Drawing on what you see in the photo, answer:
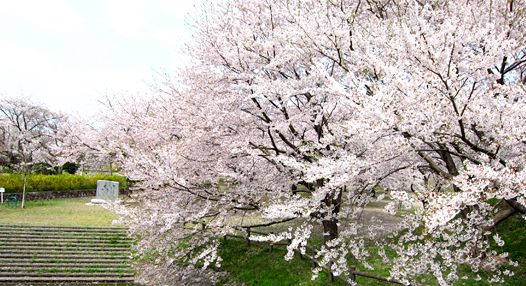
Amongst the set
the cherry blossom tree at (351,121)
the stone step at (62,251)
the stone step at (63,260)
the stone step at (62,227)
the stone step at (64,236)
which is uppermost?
the cherry blossom tree at (351,121)

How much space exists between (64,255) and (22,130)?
67.6 feet

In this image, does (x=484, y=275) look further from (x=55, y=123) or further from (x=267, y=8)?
(x=55, y=123)

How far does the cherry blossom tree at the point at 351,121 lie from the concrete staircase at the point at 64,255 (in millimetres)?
3139

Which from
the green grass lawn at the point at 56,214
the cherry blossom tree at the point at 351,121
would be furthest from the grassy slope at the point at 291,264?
the green grass lawn at the point at 56,214

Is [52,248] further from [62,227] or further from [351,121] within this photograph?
[351,121]

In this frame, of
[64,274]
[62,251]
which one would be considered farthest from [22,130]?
[64,274]

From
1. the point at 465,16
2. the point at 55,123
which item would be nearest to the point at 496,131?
the point at 465,16

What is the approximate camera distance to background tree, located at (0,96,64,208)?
85.4 ft

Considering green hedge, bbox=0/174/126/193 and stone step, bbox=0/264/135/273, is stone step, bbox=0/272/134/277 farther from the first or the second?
green hedge, bbox=0/174/126/193

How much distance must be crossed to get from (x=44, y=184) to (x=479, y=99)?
2597 centimetres

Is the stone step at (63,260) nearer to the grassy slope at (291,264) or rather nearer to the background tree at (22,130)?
the grassy slope at (291,264)

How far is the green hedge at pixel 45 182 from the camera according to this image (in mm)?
20656

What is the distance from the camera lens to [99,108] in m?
23.6

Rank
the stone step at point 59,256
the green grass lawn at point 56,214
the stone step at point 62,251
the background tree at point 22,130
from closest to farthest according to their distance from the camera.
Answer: the stone step at point 59,256 → the stone step at point 62,251 → the green grass lawn at point 56,214 → the background tree at point 22,130
